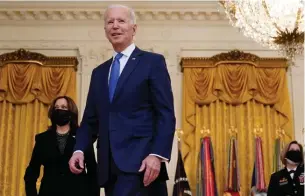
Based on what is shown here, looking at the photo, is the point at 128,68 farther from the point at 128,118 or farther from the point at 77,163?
the point at 77,163

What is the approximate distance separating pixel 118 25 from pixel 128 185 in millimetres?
806

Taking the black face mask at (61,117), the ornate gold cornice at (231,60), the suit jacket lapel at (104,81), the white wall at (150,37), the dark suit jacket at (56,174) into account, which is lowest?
the dark suit jacket at (56,174)

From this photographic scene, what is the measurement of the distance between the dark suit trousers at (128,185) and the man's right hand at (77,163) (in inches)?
8.0

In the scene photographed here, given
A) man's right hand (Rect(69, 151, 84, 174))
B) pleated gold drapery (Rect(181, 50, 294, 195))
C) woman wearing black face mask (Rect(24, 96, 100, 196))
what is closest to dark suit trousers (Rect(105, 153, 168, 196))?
man's right hand (Rect(69, 151, 84, 174))

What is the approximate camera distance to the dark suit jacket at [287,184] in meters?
5.57

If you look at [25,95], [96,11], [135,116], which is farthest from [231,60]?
[135,116]

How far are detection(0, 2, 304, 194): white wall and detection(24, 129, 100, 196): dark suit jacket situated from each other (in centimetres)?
638

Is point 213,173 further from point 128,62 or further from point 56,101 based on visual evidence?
point 128,62

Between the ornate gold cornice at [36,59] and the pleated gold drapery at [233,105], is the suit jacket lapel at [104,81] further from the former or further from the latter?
the ornate gold cornice at [36,59]

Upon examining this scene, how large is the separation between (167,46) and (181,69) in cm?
55

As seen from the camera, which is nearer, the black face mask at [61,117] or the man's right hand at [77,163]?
the man's right hand at [77,163]

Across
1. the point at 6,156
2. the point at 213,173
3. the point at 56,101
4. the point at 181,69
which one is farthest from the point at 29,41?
the point at 56,101

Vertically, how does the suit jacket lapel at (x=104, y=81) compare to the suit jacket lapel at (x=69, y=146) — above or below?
above

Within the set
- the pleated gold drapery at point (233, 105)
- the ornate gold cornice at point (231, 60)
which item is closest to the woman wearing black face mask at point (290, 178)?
the pleated gold drapery at point (233, 105)
